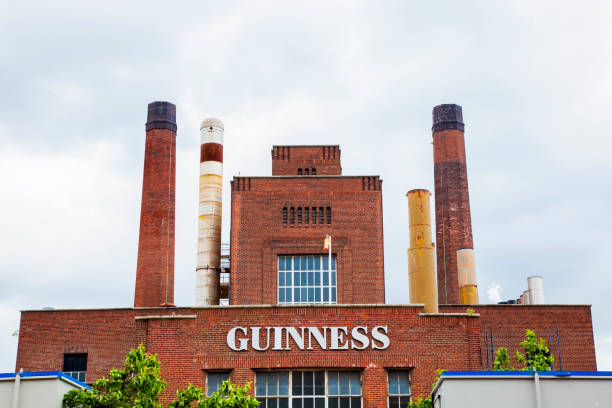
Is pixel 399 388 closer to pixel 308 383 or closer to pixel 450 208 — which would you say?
pixel 308 383

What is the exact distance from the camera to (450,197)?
53562 millimetres

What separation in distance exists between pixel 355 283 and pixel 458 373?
22.5 metres

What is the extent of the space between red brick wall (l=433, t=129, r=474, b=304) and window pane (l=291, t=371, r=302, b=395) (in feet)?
79.9

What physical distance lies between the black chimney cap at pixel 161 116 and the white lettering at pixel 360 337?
25.9 metres

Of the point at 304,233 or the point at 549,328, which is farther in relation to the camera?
the point at 304,233

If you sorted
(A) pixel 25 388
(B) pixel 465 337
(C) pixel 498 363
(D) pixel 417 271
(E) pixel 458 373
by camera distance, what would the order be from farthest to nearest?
1. (D) pixel 417 271
2. (B) pixel 465 337
3. (C) pixel 498 363
4. (A) pixel 25 388
5. (E) pixel 458 373

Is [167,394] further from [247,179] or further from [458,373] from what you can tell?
[247,179]

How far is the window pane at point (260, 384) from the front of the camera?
28.4 metres

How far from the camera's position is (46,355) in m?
40.2

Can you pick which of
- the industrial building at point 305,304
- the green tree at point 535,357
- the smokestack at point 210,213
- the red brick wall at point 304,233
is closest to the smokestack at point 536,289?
the industrial building at point 305,304

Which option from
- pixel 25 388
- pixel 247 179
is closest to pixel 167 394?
pixel 25 388

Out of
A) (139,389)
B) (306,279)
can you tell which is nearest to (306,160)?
(306,279)

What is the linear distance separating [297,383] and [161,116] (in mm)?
26937

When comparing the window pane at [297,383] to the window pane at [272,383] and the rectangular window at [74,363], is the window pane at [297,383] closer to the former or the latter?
the window pane at [272,383]
